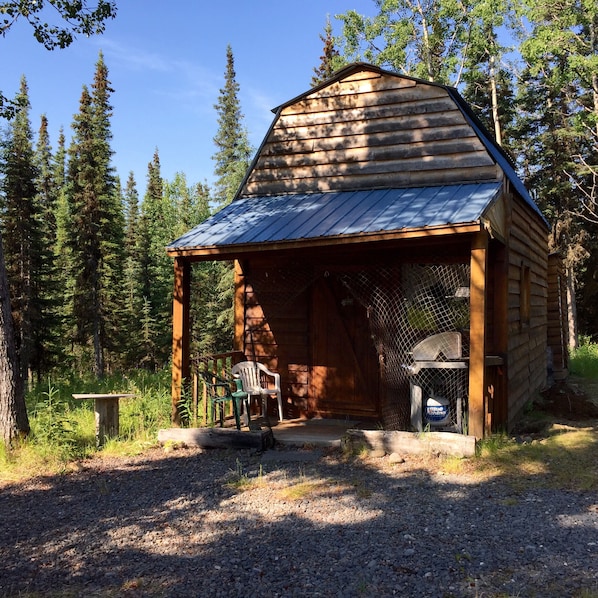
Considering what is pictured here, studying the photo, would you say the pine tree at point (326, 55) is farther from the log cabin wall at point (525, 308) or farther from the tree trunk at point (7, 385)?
the tree trunk at point (7, 385)

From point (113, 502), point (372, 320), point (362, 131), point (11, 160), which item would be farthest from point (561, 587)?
point (11, 160)

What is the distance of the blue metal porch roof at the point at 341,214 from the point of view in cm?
645

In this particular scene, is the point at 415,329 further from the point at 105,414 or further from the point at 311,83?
the point at 311,83

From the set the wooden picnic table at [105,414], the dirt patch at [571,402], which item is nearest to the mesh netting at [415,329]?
the dirt patch at [571,402]

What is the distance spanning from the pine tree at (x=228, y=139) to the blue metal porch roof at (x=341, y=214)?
65.0 feet

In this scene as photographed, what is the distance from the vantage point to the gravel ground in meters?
3.31

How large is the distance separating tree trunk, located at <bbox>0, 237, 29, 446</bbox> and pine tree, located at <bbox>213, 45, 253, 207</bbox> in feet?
69.7

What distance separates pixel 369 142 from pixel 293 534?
236 inches

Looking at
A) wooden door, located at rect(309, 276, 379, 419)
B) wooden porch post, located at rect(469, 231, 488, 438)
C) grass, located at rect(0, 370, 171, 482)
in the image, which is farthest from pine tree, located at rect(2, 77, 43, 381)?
wooden porch post, located at rect(469, 231, 488, 438)

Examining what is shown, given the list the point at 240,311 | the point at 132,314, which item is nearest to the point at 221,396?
the point at 240,311

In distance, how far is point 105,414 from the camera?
704 centimetres

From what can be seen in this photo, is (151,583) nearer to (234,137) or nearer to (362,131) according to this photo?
(362,131)

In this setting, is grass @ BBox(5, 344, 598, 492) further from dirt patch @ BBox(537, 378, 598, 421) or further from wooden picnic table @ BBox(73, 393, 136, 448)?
dirt patch @ BBox(537, 378, 598, 421)

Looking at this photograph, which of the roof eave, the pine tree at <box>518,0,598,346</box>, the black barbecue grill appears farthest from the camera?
the pine tree at <box>518,0,598,346</box>
